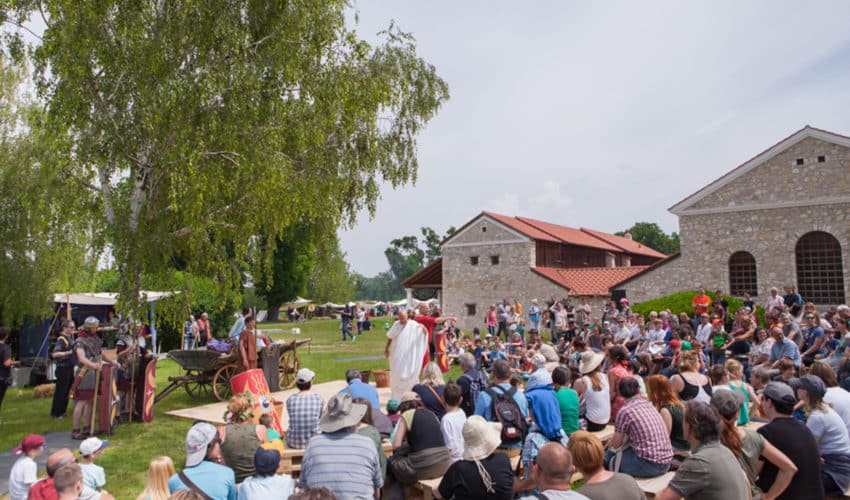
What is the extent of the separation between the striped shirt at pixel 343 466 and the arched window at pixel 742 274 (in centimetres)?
2125

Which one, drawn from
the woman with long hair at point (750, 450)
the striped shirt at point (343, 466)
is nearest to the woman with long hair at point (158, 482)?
the striped shirt at point (343, 466)

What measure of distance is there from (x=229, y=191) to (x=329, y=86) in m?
Result: 3.03

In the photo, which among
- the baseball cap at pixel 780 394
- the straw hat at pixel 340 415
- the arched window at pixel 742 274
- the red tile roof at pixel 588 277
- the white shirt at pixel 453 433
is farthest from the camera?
the red tile roof at pixel 588 277

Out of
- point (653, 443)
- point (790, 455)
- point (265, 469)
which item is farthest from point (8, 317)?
point (790, 455)

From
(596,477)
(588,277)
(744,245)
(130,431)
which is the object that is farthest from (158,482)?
(588,277)

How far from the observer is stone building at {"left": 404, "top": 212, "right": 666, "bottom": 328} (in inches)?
1120

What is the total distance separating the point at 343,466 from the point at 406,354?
5.73m

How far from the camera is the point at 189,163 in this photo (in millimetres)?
8977

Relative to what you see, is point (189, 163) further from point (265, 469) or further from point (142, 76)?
point (265, 469)

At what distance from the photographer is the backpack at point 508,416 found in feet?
18.4

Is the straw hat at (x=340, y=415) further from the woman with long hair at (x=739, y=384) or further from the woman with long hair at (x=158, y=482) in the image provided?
the woman with long hair at (x=739, y=384)

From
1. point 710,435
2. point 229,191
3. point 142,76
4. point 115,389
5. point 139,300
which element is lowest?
point 115,389

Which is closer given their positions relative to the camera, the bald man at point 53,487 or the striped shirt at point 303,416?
the bald man at point 53,487

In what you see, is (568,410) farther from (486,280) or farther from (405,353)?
(486,280)
